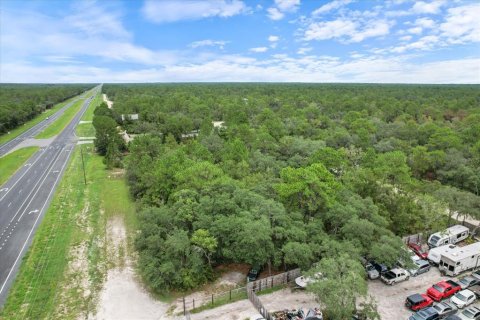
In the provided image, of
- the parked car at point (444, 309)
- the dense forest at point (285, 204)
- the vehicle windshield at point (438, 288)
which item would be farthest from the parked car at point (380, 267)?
the parked car at point (444, 309)

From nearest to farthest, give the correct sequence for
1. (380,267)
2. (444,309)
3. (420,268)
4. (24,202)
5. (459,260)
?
(444,309)
(459,260)
(380,267)
(420,268)
(24,202)

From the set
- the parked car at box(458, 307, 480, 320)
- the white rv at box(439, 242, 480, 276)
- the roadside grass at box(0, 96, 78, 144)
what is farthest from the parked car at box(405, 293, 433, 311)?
the roadside grass at box(0, 96, 78, 144)

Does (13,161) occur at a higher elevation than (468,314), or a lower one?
higher

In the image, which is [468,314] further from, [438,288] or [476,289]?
[476,289]

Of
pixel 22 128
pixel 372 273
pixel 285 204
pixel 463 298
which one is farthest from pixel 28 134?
pixel 463 298

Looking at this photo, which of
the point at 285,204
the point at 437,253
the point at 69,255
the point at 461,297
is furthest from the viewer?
the point at 285,204

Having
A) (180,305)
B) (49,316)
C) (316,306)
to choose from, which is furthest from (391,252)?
(49,316)
